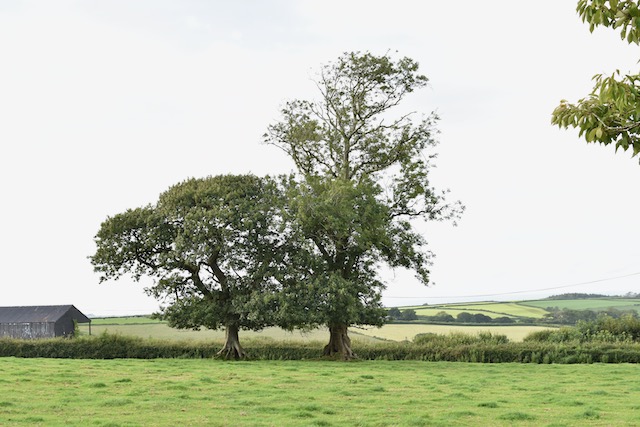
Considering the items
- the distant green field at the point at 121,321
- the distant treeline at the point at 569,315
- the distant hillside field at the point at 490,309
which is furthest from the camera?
the distant green field at the point at 121,321

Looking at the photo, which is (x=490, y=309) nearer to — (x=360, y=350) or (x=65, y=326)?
(x=360, y=350)

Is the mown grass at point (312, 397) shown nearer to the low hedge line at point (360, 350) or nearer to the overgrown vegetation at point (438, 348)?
the low hedge line at point (360, 350)

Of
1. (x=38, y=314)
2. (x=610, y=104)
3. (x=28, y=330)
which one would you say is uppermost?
(x=610, y=104)

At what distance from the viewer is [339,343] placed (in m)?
37.1

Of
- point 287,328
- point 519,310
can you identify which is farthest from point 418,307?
point 287,328

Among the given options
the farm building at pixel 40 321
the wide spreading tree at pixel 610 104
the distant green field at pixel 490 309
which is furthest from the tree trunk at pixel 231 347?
the wide spreading tree at pixel 610 104

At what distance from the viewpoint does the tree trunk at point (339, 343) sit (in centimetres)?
3691

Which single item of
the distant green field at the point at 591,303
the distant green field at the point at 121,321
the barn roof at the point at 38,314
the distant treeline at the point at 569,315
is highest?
the barn roof at the point at 38,314

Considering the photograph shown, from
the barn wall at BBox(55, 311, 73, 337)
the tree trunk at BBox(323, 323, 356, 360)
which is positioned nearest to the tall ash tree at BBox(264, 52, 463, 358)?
the tree trunk at BBox(323, 323, 356, 360)

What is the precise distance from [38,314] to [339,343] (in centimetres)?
2608

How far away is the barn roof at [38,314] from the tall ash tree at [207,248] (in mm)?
13852

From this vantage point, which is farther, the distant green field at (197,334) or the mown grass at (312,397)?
the distant green field at (197,334)

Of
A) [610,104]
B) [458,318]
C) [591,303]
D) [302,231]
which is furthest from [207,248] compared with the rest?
[591,303]

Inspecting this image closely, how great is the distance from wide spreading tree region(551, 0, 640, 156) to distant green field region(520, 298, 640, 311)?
5054 cm
